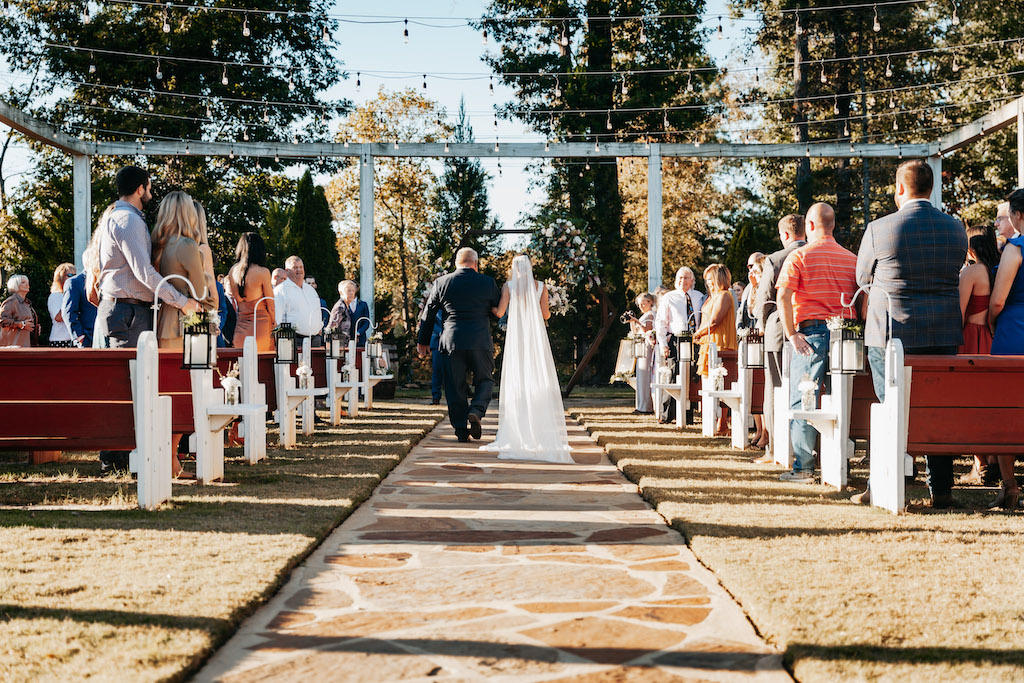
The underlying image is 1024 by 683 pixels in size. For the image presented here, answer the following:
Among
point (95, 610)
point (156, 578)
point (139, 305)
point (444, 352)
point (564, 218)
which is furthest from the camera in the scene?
point (564, 218)

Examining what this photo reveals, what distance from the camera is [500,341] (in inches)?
830

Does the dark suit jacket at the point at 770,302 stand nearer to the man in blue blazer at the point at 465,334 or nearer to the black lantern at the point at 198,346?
the man in blue blazer at the point at 465,334

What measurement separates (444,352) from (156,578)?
22.8 feet

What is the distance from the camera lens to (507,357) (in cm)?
998

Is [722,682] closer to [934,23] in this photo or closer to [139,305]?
[139,305]

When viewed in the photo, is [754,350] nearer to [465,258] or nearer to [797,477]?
[797,477]

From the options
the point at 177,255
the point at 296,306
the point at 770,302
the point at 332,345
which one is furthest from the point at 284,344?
the point at 770,302

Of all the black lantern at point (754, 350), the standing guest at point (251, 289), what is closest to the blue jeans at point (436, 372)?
the standing guest at point (251, 289)

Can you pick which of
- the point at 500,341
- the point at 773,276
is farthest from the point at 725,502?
the point at 500,341

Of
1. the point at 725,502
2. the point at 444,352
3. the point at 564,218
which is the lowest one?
the point at 725,502

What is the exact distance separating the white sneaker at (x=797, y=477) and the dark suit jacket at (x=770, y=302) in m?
1.19

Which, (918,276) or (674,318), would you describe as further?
(674,318)

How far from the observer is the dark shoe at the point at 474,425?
34.9 ft

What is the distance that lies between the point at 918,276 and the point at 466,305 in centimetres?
533
